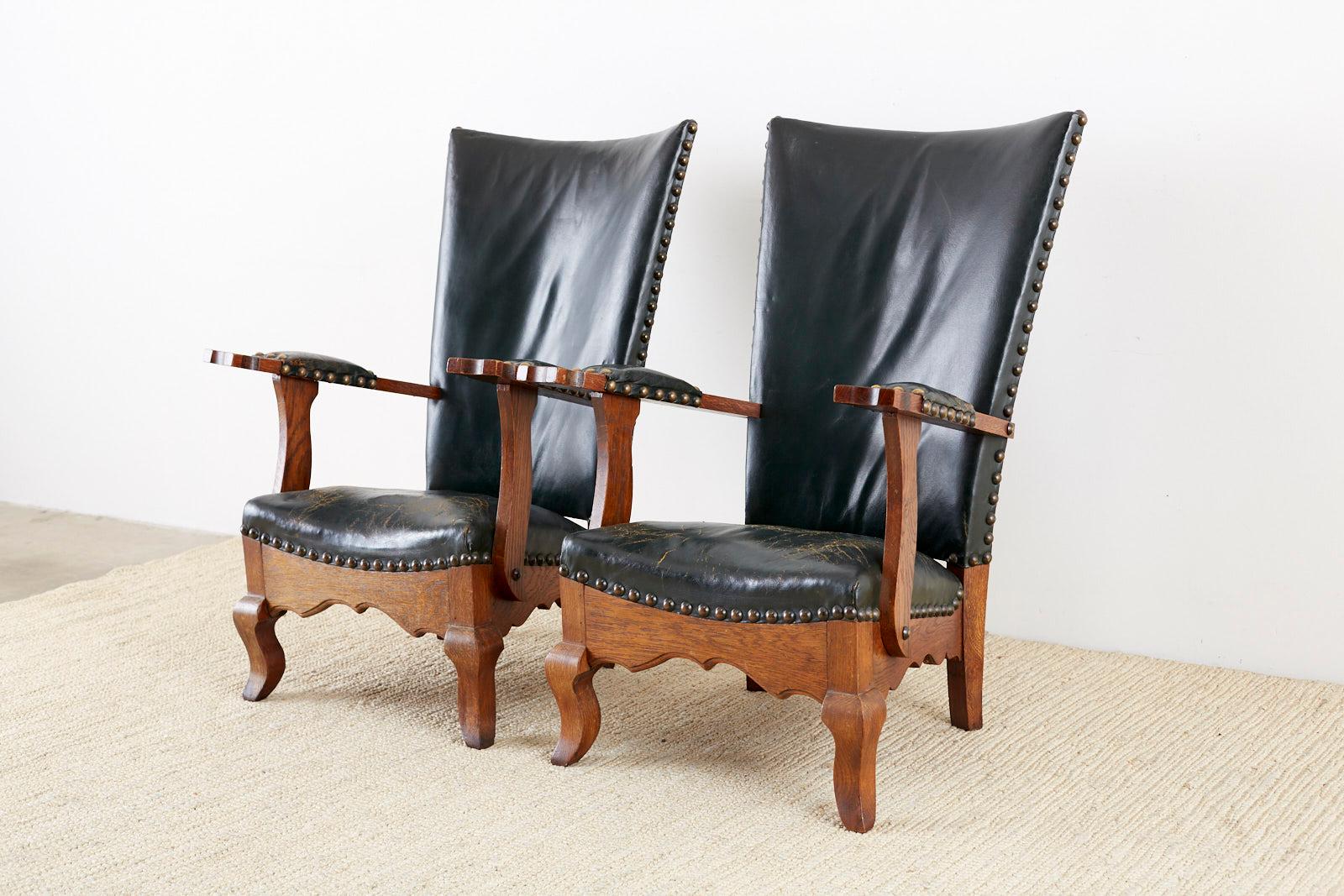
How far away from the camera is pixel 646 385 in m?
1.89

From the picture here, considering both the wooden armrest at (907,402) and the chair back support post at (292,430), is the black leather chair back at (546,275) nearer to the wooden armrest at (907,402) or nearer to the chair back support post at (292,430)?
the chair back support post at (292,430)

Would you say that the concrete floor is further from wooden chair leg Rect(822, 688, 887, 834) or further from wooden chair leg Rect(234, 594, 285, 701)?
wooden chair leg Rect(822, 688, 887, 834)

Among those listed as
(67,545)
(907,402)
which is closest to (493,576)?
(907,402)

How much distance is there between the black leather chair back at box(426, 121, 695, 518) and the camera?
2.29m

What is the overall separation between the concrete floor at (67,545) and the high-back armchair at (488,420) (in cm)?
127

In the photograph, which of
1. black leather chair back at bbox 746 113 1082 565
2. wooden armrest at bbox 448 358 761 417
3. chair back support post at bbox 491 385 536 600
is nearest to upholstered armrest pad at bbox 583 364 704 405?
wooden armrest at bbox 448 358 761 417

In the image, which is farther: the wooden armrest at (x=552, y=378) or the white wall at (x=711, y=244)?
the white wall at (x=711, y=244)

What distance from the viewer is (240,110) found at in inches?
139

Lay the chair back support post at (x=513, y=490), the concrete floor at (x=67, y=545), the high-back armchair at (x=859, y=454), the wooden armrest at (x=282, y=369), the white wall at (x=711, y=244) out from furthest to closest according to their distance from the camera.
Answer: the concrete floor at (x=67, y=545)
the white wall at (x=711, y=244)
the wooden armrest at (x=282, y=369)
the chair back support post at (x=513, y=490)
the high-back armchair at (x=859, y=454)

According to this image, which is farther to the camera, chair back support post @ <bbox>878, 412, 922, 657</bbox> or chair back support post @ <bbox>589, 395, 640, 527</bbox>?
chair back support post @ <bbox>589, 395, 640, 527</bbox>

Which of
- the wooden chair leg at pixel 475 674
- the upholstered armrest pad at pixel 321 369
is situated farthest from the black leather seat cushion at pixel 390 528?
the upholstered armrest pad at pixel 321 369

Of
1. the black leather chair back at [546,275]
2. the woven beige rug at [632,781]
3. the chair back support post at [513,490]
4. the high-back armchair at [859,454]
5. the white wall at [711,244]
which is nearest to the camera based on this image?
the woven beige rug at [632,781]

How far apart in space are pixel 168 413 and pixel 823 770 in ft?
8.83

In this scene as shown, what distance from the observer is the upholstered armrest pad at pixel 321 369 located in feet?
7.10
